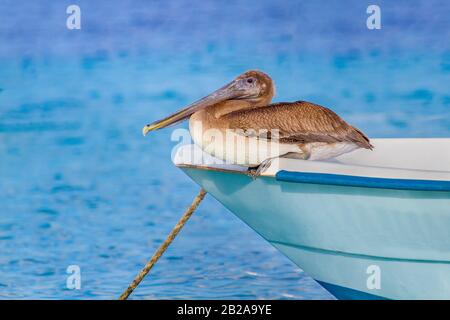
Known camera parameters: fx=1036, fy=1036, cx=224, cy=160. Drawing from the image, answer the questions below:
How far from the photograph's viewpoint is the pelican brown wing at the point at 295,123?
4.42 meters

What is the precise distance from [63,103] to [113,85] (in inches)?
19.1

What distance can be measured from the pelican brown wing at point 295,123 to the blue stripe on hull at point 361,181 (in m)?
0.17

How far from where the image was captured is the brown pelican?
4.40 meters

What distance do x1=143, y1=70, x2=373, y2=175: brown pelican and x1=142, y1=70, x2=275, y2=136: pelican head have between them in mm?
88

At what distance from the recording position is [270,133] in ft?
14.5

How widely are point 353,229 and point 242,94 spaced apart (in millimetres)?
802

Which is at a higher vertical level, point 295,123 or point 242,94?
point 242,94

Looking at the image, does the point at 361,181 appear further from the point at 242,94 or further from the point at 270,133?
the point at 242,94

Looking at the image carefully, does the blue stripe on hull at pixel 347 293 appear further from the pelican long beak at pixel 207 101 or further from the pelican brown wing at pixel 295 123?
the pelican long beak at pixel 207 101

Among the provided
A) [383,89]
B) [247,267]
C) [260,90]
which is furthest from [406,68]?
[260,90]
